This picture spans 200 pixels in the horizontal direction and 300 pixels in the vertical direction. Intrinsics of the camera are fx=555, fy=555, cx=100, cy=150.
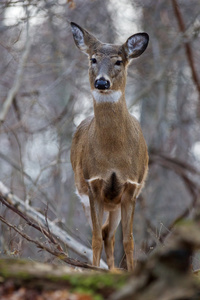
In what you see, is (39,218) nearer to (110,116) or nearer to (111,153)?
(111,153)

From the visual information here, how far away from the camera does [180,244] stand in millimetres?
2322

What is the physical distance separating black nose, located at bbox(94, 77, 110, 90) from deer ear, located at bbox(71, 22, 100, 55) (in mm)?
1160

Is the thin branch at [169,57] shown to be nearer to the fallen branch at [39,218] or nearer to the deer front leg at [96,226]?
the fallen branch at [39,218]

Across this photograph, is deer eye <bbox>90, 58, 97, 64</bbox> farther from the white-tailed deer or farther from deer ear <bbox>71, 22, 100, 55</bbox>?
deer ear <bbox>71, 22, 100, 55</bbox>

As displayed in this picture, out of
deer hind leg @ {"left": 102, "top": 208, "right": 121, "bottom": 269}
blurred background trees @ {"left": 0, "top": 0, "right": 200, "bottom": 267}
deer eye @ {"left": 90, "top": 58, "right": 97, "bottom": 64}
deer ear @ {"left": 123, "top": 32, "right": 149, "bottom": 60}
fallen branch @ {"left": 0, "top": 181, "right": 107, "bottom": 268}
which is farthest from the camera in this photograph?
blurred background trees @ {"left": 0, "top": 0, "right": 200, "bottom": 267}

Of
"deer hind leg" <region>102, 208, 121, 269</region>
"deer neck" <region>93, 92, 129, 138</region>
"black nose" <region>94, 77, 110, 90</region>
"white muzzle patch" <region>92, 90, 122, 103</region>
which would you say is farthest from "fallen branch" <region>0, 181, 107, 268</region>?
"black nose" <region>94, 77, 110, 90</region>

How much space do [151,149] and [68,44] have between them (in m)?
3.79

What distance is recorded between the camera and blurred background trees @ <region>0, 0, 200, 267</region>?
13797mm

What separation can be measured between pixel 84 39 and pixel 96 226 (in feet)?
8.54

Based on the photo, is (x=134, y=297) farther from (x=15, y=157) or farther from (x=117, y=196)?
(x=15, y=157)

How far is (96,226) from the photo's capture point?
6.95m

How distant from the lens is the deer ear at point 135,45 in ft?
24.2

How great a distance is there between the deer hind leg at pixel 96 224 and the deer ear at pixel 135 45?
193 cm

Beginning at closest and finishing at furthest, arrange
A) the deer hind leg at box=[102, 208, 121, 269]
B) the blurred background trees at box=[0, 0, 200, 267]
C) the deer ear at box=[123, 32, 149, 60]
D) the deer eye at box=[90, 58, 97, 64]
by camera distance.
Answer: the deer eye at box=[90, 58, 97, 64] → the deer ear at box=[123, 32, 149, 60] → the deer hind leg at box=[102, 208, 121, 269] → the blurred background trees at box=[0, 0, 200, 267]
